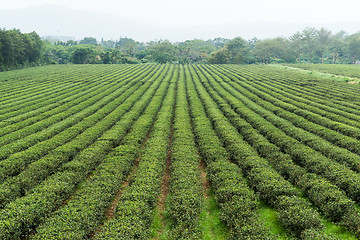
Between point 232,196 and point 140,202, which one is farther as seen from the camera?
point 232,196

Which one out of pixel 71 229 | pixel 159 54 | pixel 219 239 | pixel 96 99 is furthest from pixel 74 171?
pixel 159 54

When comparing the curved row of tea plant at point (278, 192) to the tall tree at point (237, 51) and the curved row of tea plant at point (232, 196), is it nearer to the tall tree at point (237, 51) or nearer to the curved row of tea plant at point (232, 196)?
the curved row of tea plant at point (232, 196)

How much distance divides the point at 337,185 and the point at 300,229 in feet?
15.0

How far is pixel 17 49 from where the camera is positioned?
2805 inches

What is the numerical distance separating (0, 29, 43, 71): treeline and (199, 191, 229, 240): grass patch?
83338mm

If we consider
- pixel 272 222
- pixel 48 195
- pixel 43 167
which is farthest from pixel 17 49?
pixel 272 222

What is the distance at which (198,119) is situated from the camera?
2223 centimetres

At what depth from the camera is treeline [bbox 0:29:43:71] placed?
6525 cm

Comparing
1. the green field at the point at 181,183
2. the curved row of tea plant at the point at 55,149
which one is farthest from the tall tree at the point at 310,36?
the curved row of tea plant at the point at 55,149

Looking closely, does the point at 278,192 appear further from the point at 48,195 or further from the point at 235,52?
the point at 235,52

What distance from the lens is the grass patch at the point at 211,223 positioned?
9203 millimetres

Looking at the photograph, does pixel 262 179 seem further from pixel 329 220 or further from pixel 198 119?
pixel 198 119

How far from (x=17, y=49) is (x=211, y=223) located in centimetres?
9148

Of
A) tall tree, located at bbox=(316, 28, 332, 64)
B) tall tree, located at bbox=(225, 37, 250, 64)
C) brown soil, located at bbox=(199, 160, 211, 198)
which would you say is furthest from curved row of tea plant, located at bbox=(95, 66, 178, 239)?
tall tree, located at bbox=(316, 28, 332, 64)
